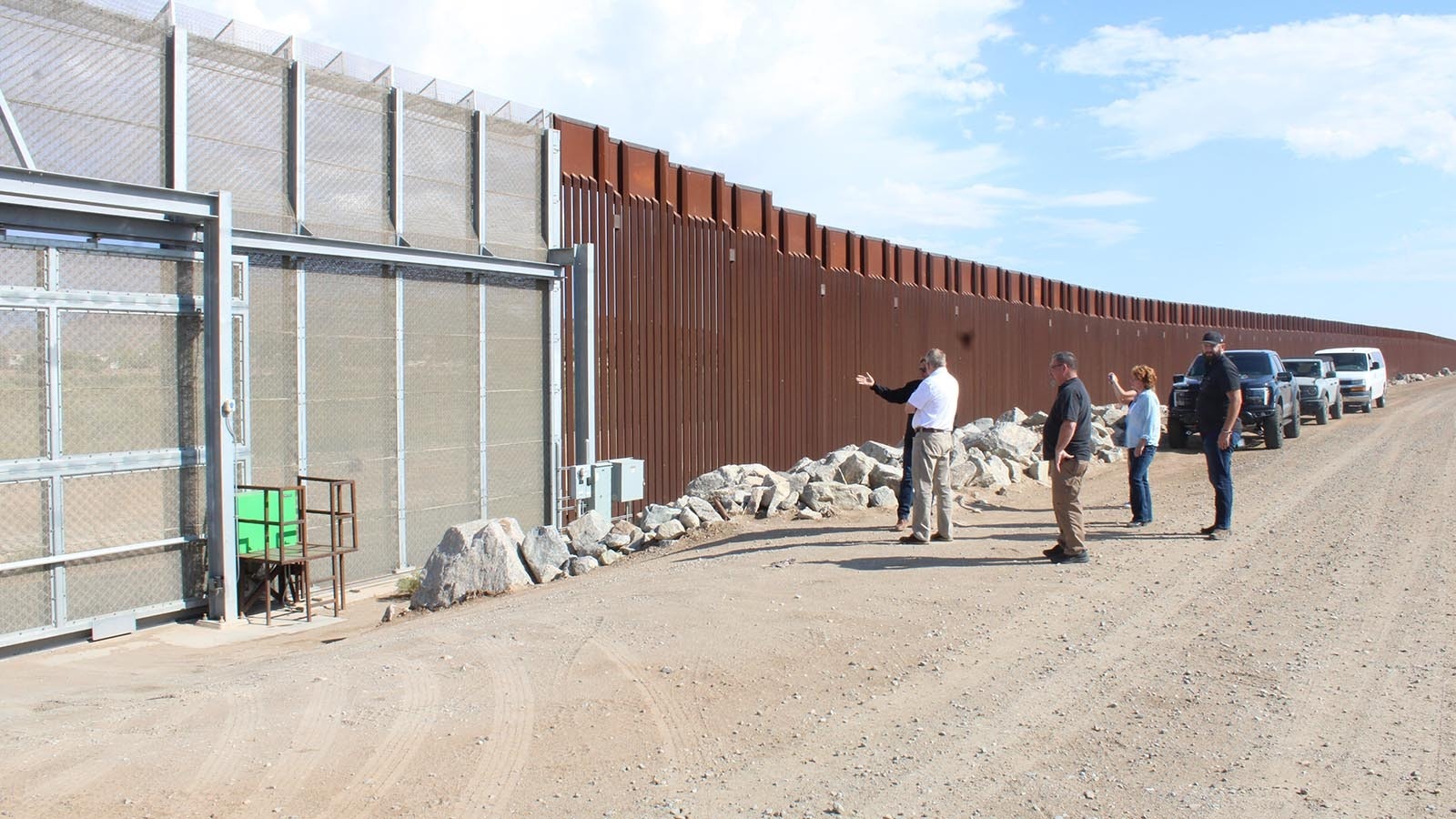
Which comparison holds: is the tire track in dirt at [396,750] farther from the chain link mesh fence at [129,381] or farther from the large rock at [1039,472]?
the large rock at [1039,472]

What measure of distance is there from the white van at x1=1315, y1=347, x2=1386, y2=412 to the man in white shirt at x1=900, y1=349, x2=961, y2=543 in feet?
78.0

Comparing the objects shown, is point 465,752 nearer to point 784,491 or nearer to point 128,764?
point 128,764

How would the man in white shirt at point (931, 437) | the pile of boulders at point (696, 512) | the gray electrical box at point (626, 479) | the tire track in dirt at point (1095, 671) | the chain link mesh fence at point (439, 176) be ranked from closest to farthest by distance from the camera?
the tire track in dirt at point (1095, 671)
the man in white shirt at point (931, 437)
the pile of boulders at point (696, 512)
the chain link mesh fence at point (439, 176)
the gray electrical box at point (626, 479)

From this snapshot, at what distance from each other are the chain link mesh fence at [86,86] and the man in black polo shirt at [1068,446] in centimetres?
760

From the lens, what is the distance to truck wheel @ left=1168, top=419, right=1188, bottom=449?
20.9 m

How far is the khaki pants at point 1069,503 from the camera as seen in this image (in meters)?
8.87

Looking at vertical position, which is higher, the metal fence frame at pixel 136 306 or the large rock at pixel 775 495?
the metal fence frame at pixel 136 306

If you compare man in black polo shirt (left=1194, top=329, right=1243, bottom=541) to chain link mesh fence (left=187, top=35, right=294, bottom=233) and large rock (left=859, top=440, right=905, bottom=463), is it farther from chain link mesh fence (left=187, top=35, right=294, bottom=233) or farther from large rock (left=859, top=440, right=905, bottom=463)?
chain link mesh fence (left=187, top=35, right=294, bottom=233)

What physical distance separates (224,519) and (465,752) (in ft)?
16.1

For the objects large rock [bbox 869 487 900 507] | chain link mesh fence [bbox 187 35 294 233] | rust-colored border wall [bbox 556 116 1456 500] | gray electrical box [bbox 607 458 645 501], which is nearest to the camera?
chain link mesh fence [bbox 187 35 294 233]

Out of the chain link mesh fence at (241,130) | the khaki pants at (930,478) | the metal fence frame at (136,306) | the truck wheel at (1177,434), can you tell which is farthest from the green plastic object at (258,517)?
the truck wheel at (1177,434)

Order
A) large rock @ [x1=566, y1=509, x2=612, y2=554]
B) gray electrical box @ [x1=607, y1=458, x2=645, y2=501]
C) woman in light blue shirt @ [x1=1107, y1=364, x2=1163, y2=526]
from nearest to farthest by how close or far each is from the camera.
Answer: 1. woman in light blue shirt @ [x1=1107, y1=364, x2=1163, y2=526]
2. large rock @ [x1=566, y1=509, x2=612, y2=554]
3. gray electrical box @ [x1=607, y1=458, x2=645, y2=501]

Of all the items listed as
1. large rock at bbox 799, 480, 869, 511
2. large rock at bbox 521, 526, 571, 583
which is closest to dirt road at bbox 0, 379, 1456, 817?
large rock at bbox 521, 526, 571, 583

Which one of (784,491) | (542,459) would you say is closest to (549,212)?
(542,459)
